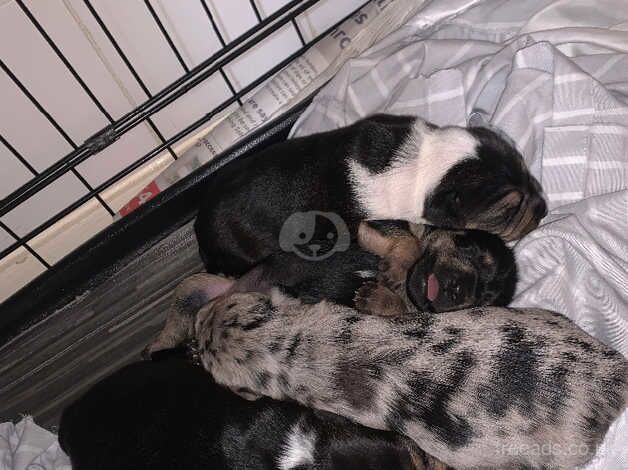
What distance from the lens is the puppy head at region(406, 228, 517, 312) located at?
229 centimetres

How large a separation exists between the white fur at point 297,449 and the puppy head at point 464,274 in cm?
55

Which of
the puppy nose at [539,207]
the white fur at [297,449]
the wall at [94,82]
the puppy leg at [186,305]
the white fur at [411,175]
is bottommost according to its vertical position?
the white fur at [297,449]

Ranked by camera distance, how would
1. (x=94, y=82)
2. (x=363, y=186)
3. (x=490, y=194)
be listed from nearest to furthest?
(x=490, y=194) < (x=363, y=186) < (x=94, y=82)

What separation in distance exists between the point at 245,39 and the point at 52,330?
155 cm

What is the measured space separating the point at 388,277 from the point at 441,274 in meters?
0.26

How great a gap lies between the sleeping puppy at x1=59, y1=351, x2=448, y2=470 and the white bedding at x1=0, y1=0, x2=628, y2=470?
0.53 m

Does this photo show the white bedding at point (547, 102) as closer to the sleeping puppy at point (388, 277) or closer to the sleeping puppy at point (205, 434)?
the sleeping puppy at point (388, 277)

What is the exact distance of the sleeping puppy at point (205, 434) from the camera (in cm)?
205

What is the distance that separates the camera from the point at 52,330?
126 inches

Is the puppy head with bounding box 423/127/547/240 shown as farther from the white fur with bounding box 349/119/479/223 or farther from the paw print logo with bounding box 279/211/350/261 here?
the paw print logo with bounding box 279/211/350/261

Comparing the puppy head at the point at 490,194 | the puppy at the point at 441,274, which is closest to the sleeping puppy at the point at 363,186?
the puppy head at the point at 490,194

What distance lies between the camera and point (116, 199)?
10.7 feet

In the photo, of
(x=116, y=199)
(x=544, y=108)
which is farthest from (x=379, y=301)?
(x=116, y=199)

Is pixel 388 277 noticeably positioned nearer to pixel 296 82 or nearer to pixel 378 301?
pixel 378 301
